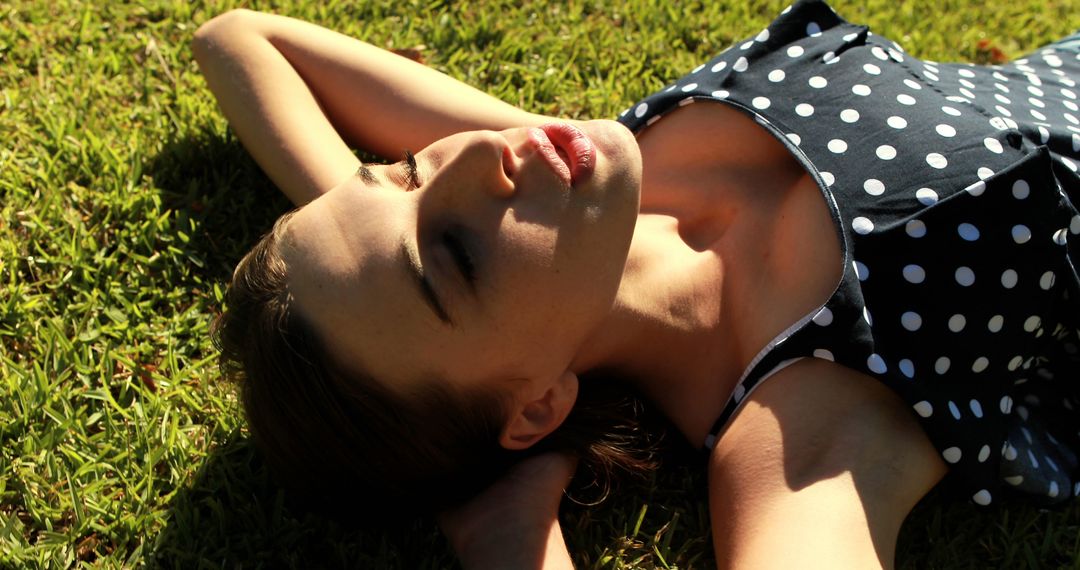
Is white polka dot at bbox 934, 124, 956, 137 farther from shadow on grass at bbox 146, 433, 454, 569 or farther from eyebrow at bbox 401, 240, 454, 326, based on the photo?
shadow on grass at bbox 146, 433, 454, 569

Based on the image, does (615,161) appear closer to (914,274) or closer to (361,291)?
(361,291)

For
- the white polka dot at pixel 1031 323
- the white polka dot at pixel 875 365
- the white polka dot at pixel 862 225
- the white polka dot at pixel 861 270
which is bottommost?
the white polka dot at pixel 1031 323

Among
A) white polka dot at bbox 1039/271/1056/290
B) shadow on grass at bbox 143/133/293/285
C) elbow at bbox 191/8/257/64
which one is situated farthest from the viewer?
elbow at bbox 191/8/257/64

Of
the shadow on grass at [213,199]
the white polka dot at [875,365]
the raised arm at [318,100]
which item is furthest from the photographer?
the shadow on grass at [213,199]

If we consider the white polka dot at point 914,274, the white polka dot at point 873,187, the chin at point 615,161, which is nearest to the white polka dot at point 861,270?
the white polka dot at point 914,274

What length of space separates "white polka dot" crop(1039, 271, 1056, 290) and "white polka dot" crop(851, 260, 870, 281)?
1.68 ft

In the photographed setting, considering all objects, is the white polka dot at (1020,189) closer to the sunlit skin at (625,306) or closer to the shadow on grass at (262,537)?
the sunlit skin at (625,306)

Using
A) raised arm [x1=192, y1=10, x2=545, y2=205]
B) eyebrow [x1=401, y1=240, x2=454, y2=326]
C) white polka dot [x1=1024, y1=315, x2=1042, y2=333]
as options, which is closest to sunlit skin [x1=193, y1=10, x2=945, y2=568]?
eyebrow [x1=401, y1=240, x2=454, y2=326]

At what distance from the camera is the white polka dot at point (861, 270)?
8.72 ft

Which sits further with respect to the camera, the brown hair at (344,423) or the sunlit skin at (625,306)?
the brown hair at (344,423)

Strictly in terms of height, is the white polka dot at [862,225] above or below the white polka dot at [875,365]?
above

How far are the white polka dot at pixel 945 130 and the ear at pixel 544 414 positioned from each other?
1.32m

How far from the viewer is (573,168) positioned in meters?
2.44

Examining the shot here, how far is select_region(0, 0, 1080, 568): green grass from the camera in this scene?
113 inches
